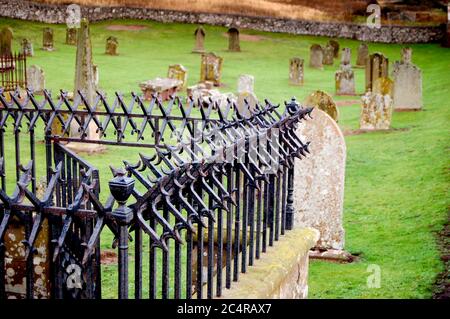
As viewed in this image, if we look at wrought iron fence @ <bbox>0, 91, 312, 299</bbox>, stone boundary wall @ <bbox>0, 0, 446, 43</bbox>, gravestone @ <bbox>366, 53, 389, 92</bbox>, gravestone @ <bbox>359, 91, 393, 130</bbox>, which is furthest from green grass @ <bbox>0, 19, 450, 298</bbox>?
stone boundary wall @ <bbox>0, 0, 446, 43</bbox>

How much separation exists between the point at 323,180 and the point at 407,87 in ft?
44.1

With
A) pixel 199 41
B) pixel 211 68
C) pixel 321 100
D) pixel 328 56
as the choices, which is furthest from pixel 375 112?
pixel 199 41

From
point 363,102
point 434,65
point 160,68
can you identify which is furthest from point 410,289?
point 434,65

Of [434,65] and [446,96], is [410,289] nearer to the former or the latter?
[446,96]

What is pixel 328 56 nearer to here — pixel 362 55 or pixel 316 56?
pixel 362 55

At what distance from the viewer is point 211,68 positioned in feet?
90.6

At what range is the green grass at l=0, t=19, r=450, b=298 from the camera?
905cm

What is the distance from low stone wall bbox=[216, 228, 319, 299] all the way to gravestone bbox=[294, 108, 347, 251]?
2.57 meters

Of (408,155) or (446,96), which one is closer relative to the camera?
(408,155)

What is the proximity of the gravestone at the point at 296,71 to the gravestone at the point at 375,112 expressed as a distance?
372 inches

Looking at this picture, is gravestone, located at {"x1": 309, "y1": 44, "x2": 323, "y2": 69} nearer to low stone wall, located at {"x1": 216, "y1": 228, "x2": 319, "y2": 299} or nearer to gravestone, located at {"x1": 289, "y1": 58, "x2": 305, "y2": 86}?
gravestone, located at {"x1": 289, "y1": 58, "x2": 305, "y2": 86}

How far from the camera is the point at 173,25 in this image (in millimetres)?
50375

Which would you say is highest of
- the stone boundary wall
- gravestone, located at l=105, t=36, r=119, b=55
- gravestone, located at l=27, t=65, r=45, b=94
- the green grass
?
the stone boundary wall
